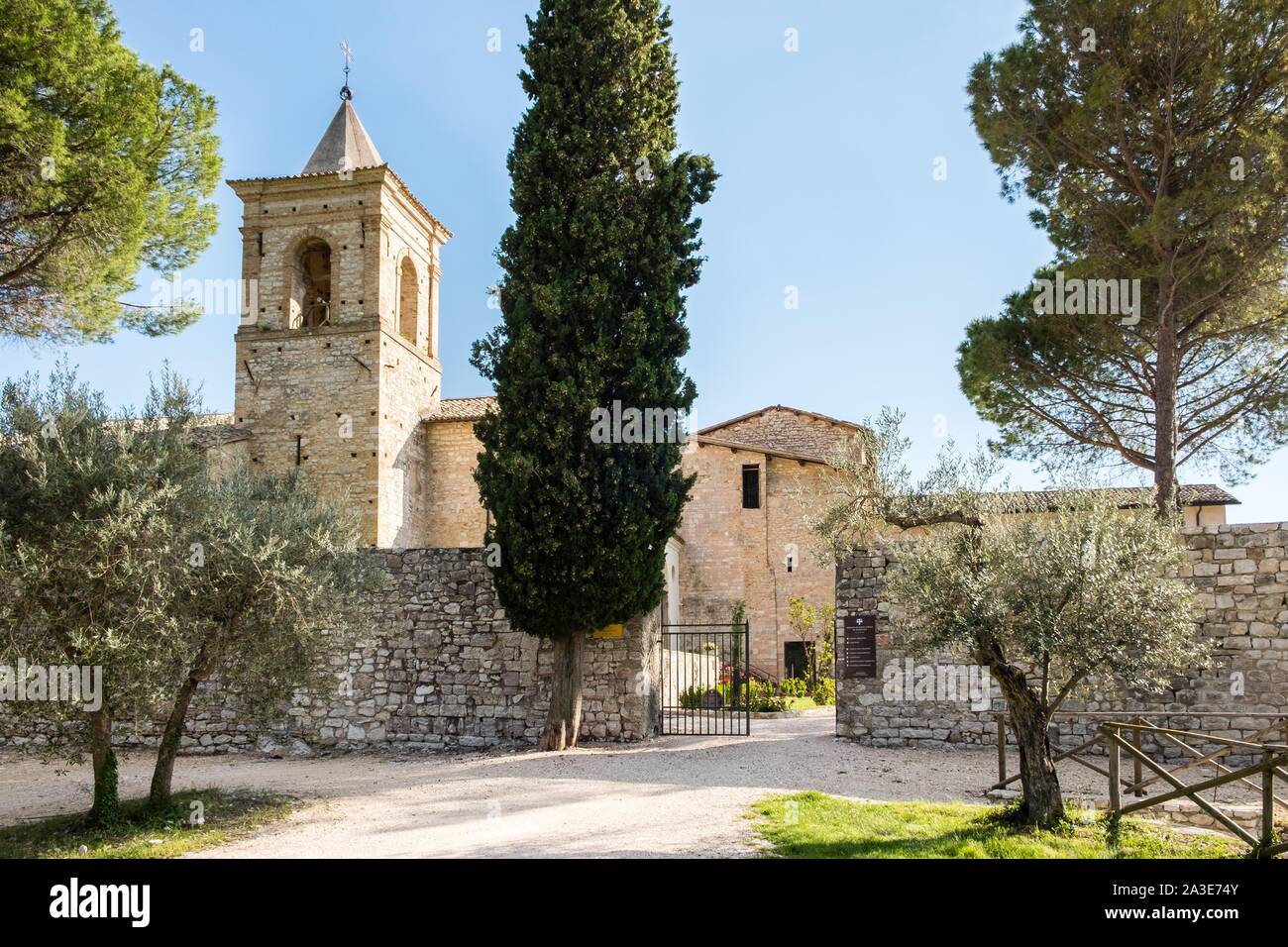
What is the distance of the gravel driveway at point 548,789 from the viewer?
7.32 metres

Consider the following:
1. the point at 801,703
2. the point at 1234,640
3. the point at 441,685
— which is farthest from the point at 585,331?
the point at 801,703

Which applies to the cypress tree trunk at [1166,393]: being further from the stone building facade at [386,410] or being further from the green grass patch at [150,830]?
the green grass patch at [150,830]

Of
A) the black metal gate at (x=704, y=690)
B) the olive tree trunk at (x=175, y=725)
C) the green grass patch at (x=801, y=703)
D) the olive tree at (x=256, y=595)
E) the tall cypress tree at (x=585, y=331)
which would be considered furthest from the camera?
the green grass patch at (x=801, y=703)

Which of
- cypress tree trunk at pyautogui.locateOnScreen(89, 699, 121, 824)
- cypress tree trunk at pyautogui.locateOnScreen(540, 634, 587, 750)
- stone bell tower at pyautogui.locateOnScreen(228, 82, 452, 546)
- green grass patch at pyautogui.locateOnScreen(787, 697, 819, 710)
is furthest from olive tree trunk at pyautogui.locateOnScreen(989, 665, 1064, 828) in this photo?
stone bell tower at pyautogui.locateOnScreen(228, 82, 452, 546)

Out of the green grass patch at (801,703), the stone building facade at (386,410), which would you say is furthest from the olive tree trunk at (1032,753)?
the stone building facade at (386,410)

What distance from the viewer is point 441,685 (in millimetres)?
13266

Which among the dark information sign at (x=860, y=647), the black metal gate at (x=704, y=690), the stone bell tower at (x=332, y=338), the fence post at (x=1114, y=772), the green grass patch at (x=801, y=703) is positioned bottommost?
the green grass patch at (x=801, y=703)

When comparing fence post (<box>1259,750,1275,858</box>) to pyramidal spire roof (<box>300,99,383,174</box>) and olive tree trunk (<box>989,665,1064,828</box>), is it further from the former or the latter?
pyramidal spire roof (<box>300,99,383,174</box>)

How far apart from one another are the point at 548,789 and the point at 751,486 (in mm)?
17332

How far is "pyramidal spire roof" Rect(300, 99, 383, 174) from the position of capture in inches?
908

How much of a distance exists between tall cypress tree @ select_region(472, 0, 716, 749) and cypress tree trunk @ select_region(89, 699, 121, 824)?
205 inches

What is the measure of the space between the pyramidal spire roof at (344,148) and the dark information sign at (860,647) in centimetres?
1667
